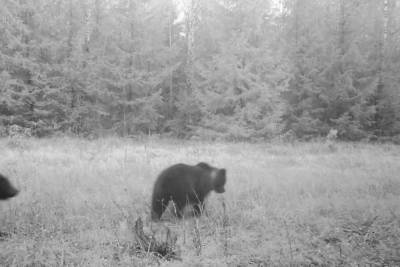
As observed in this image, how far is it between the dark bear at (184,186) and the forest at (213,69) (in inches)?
422

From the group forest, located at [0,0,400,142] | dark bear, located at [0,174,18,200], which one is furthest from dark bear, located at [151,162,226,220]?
forest, located at [0,0,400,142]

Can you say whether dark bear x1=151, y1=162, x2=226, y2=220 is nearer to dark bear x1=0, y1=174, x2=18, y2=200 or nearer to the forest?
dark bear x1=0, y1=174, x2=18, y2=200

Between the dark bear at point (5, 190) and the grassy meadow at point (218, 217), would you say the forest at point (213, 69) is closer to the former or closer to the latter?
the grassy meadow at point (218, 217)

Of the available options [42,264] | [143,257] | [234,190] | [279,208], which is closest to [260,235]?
[279,208]

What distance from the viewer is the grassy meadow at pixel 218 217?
135 inches

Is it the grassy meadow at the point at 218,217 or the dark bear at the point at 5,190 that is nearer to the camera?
the grassy meadow at the point at 218,217

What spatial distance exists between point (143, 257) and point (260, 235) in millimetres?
1517

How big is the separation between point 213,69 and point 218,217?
1325 cm

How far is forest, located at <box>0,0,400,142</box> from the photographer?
1658 cm

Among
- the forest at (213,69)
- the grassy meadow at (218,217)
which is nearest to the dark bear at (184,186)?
the grassy meadow at (218,217)

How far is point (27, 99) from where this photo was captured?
679 inches

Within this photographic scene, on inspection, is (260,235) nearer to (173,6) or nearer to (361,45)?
(361,45)

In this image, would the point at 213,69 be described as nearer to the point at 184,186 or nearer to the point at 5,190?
the point at 184,186

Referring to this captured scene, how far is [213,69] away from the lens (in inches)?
674
